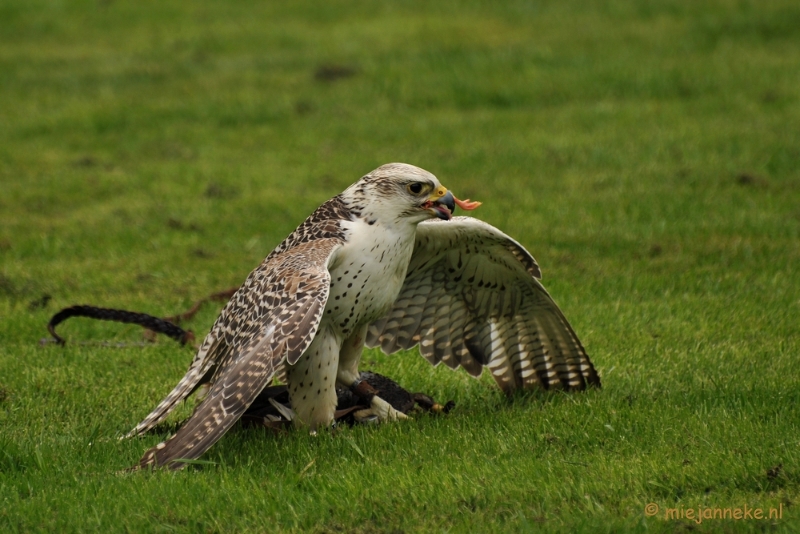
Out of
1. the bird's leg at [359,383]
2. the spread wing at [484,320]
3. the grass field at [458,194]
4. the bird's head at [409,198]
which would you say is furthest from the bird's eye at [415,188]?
the grass field at [458,194]

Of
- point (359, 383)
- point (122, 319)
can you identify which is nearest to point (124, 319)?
point (122, 319)

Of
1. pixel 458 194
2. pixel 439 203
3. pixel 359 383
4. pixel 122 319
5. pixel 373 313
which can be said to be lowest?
pixel 458 194

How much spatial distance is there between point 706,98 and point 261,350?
9.46m

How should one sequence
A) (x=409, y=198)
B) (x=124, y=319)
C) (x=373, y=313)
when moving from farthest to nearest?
(x=124, y=319) < (x=373, y=313) < (x=409, y=198)

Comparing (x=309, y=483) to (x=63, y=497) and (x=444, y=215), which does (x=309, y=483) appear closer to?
(x=63, y=497)

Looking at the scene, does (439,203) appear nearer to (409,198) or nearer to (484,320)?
(409,198)

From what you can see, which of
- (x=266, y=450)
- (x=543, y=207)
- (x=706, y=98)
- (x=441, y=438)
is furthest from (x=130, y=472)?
(x=706, y=98)

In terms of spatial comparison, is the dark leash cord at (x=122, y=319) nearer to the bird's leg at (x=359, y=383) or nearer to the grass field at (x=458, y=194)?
the grass field at (x=458, y=194)

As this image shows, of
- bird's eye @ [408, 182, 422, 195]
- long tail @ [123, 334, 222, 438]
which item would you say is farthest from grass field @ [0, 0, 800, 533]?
bird's eye @ [408, 182, 422, 195]

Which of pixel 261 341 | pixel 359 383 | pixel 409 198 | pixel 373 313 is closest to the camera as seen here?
pixel 261 341

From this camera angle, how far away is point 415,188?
5.43 meters

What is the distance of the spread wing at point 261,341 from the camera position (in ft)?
15.8

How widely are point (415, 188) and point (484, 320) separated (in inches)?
51.8

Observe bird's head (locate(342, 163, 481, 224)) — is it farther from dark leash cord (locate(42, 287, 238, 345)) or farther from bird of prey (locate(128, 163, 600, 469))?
dark leash cord (locate(42, 287, 238, 345))
